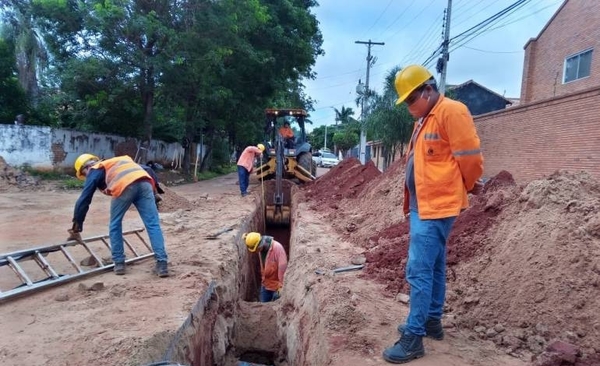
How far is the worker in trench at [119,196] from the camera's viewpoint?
17.2 feet

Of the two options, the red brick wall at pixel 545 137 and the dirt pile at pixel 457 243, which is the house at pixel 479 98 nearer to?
the red brick wall at pixel 545 137

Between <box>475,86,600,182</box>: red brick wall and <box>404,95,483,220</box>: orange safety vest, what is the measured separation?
9.17 meters

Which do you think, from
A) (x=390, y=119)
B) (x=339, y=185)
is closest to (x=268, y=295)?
(x=339, y=185)

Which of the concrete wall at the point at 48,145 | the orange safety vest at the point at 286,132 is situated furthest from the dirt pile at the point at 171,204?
the concrete wall at the point at 48,145

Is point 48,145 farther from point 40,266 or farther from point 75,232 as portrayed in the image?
point 40,266

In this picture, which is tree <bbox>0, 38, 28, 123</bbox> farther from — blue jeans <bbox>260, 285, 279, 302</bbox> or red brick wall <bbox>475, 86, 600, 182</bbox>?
red brick wall <bbox>475, 86, 600, 182</bbox>

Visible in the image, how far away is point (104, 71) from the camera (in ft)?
50.5

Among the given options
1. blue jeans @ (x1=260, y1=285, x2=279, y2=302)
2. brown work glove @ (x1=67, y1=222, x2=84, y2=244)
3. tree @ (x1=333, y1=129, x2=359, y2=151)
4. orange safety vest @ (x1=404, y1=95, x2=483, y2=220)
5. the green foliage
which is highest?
the green foliage

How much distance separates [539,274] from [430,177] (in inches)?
64.2

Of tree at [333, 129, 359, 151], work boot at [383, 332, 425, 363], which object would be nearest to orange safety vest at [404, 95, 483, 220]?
work boot at [383, 332, 425, 363]

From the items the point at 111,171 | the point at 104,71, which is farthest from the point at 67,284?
the point at 104,71

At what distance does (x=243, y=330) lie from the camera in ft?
22.7

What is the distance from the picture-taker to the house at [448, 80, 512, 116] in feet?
109

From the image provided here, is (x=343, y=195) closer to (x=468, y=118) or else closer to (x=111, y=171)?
(x=111, y=171)
